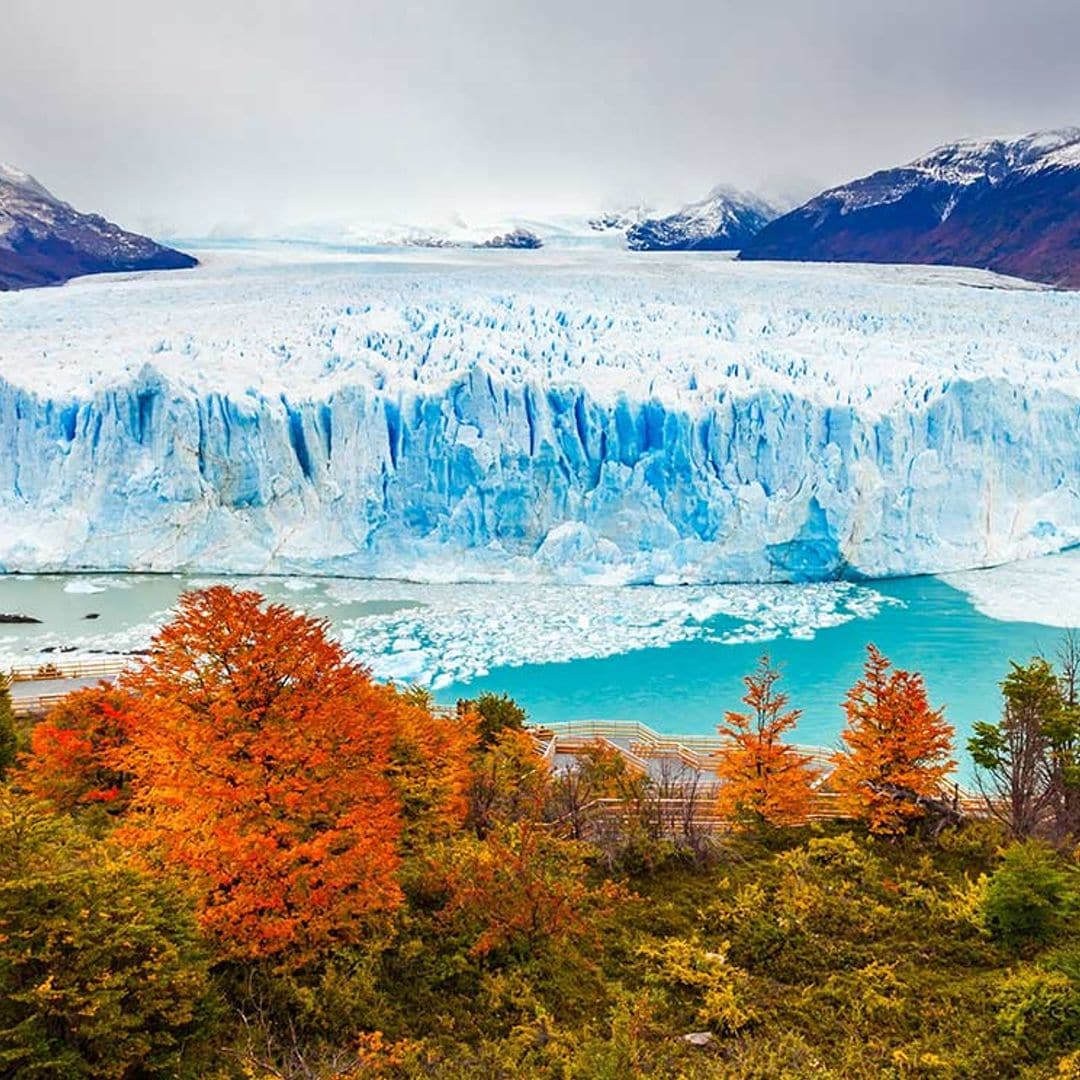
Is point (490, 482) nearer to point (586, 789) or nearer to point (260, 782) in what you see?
point (586, 789)

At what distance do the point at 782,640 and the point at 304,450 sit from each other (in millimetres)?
12000

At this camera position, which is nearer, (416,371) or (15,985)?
(15,985)

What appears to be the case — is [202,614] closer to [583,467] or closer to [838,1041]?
[838,1041]

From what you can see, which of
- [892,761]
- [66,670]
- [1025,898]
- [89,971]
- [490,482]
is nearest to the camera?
[89,971]

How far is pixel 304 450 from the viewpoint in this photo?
21.9 meters

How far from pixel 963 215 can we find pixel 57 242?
144 ft

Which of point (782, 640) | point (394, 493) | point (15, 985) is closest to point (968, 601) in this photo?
point (782, 640)

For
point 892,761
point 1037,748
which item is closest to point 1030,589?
point 892,761

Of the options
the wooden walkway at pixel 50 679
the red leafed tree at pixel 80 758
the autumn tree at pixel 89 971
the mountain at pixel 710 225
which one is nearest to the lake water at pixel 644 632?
the wooden walkway at pixel 50 679

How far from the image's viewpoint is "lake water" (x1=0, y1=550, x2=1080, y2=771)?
49.1ft

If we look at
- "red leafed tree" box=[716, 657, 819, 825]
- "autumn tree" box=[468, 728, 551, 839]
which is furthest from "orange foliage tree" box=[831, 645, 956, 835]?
"autumn tree" box=[468, 728, 551, 839]

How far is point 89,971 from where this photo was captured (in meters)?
3.85

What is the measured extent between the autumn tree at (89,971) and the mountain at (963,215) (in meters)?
42.6

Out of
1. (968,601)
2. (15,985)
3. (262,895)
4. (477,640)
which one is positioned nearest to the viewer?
(15,985)
